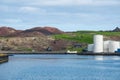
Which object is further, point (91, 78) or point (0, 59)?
point (0, 59)

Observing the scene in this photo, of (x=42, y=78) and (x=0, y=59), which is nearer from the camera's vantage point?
(x=42, y=78)

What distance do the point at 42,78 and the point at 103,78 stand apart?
336 inches

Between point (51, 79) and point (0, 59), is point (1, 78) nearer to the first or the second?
point (51, 79)

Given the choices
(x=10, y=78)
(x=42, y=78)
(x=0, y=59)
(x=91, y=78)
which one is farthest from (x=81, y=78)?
(x=0, y=59)

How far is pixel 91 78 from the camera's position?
2388 inches

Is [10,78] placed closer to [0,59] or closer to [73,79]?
[73,79]

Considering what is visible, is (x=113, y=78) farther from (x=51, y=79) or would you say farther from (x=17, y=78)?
(x=17, y=78)

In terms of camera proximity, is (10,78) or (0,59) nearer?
(10,78)

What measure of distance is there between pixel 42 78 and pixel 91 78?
6.82 metres

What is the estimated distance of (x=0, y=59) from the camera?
106 metres

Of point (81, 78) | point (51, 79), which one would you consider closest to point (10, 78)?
point (51, 79)

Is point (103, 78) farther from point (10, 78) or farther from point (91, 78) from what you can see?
point (10, 78)

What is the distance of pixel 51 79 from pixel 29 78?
314 centimetres

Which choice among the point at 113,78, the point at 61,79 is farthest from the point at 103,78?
the point at 61,79
